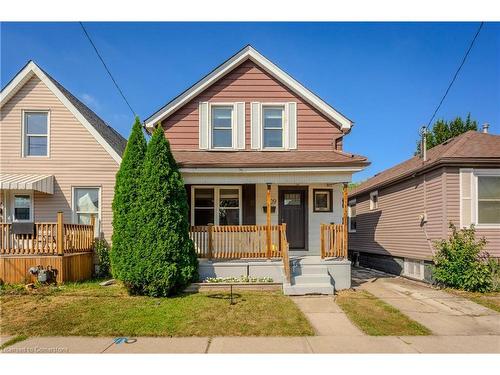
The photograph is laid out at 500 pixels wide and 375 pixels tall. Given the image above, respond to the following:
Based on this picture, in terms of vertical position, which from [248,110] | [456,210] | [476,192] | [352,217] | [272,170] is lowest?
[352,217]

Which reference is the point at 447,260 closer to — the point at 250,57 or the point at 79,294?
the point at 250,57

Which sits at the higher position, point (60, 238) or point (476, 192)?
point (476, 192)

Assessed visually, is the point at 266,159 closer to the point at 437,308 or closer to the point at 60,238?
the point at 437,308

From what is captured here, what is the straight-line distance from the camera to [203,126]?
→ 1197 cm

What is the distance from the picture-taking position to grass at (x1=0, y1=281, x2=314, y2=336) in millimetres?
5867

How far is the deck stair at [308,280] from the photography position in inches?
335

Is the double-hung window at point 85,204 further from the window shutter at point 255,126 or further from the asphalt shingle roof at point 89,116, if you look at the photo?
the window shutter at point 255,126

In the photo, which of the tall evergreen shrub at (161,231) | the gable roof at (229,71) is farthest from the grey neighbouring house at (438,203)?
the tall evergreen shrub at (161,231)

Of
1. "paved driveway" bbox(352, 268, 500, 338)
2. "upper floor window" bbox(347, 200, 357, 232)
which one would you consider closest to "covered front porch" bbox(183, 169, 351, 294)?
"paved driveway" bbox(352, 268, 500, 338)

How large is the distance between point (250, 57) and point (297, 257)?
7194 millimetres

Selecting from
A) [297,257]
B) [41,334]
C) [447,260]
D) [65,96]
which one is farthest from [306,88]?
[41,334]

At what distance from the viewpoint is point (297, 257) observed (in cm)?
1070

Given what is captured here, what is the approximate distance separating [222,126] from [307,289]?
644 cm

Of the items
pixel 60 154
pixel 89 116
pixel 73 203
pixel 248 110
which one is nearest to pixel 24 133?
pixel 60 154
